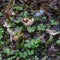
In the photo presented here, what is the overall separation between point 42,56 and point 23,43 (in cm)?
36

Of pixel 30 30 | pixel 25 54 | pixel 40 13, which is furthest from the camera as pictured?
pixel 40 13

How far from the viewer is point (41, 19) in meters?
3.88

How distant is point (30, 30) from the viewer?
3.71 meters

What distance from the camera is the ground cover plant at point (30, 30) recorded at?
11.5 ft

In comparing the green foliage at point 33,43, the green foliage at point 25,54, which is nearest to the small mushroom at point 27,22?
the green foliage at point 33,43

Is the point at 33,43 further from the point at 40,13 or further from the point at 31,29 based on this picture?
the point at 40,13

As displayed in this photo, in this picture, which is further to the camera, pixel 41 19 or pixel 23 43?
pixel 41 19

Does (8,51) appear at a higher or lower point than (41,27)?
lower

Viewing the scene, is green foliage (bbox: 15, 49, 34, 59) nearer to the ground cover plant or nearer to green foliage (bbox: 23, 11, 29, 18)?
the ground cover plant

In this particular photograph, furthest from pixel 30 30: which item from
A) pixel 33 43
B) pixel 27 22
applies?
pixel 33 43

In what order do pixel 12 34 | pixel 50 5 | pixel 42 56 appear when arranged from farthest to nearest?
pixel 50 5 < pixel 12 34 < pixel 42 56

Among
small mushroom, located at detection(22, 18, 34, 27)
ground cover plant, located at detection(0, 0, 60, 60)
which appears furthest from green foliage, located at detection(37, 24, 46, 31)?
small mushroom, located at detection(22, 18, 34, 27)

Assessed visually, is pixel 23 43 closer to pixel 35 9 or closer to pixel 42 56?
pixel 42 56

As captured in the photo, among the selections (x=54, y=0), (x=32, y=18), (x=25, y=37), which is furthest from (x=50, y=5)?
(x=25, y=37)
